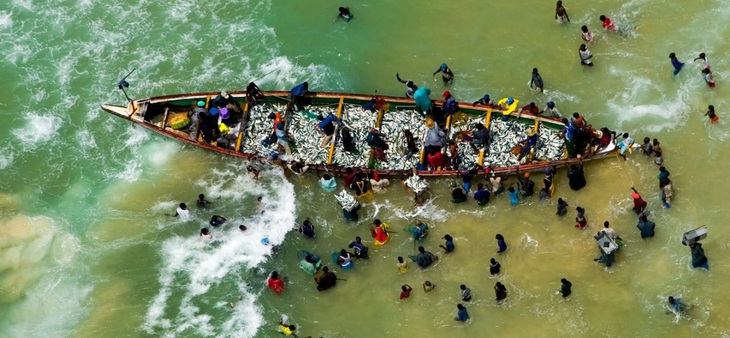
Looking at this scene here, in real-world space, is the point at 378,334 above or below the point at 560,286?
below

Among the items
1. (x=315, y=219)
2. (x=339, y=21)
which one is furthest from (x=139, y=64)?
(x=315, y=219)

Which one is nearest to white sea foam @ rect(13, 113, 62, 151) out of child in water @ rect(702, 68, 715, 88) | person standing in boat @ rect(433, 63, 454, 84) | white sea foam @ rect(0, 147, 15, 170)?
white sea foam @ rect(0, 147, 15, 170)

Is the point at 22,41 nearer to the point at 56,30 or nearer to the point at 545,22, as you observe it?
the point at 56,30

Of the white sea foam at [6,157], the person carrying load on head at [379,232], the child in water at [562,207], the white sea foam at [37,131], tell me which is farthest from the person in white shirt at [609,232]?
the white sea foam at [6,157]

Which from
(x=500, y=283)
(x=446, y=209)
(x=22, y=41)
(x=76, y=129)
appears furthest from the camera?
(x=22, y=41)

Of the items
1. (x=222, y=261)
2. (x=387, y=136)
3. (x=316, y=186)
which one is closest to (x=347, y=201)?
(x=316, y=186)

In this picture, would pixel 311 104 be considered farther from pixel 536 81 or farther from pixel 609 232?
pixel 609 232

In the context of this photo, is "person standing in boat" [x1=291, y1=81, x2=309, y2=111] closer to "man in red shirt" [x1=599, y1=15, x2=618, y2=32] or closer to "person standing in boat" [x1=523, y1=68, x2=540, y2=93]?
"person standing in boat" [x1=523, y1=68, x2=540, y2=93]
